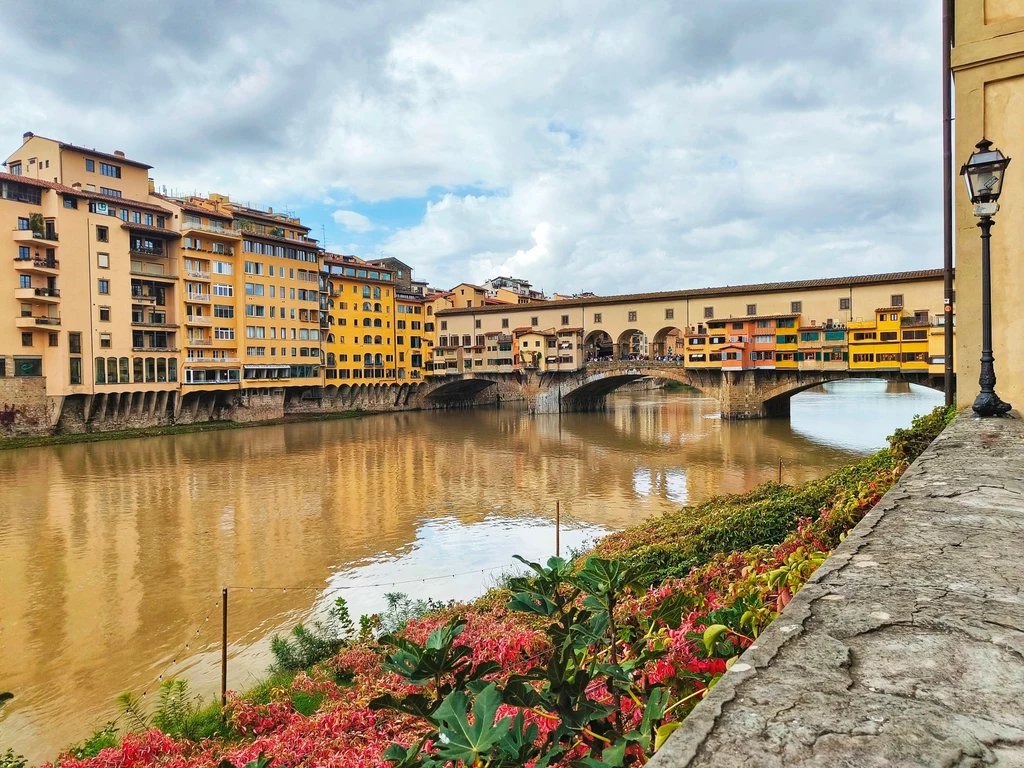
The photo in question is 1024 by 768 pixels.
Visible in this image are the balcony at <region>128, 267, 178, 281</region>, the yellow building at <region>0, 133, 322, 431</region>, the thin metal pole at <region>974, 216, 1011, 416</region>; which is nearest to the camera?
the thin metal pole at <region>974, 216, 1011, 416</region>

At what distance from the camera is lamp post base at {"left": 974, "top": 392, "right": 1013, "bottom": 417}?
24.3 ft

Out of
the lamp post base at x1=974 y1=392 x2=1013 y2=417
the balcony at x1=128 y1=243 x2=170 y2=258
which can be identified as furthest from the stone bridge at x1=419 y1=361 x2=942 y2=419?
the lamp post base at x1=974 y1=392 x2=1013 y2=417

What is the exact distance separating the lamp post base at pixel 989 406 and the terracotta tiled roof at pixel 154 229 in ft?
150

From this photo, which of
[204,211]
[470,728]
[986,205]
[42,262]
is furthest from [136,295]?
[470,728]

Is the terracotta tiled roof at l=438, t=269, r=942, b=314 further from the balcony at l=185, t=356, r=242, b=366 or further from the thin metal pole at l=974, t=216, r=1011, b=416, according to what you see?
the thin metal pole at l=974, t=216, r=1011, b=416

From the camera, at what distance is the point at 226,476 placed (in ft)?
89.0

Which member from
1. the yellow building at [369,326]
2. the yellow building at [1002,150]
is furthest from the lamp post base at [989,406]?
the yellow building at [369,326]

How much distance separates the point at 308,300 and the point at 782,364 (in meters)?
37.0

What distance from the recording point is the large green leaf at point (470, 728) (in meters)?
1.59

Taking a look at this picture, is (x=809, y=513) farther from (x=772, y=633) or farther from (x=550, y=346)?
(x=550, y=346)

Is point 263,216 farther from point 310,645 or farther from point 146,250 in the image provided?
point 310,645

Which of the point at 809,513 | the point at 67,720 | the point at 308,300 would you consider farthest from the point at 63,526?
the point at 308,300

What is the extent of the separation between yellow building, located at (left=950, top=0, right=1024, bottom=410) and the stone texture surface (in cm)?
676

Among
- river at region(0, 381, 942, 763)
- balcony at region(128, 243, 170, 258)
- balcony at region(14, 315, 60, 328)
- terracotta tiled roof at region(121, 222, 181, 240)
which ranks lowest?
river at region(0, 381, 942, 763)
